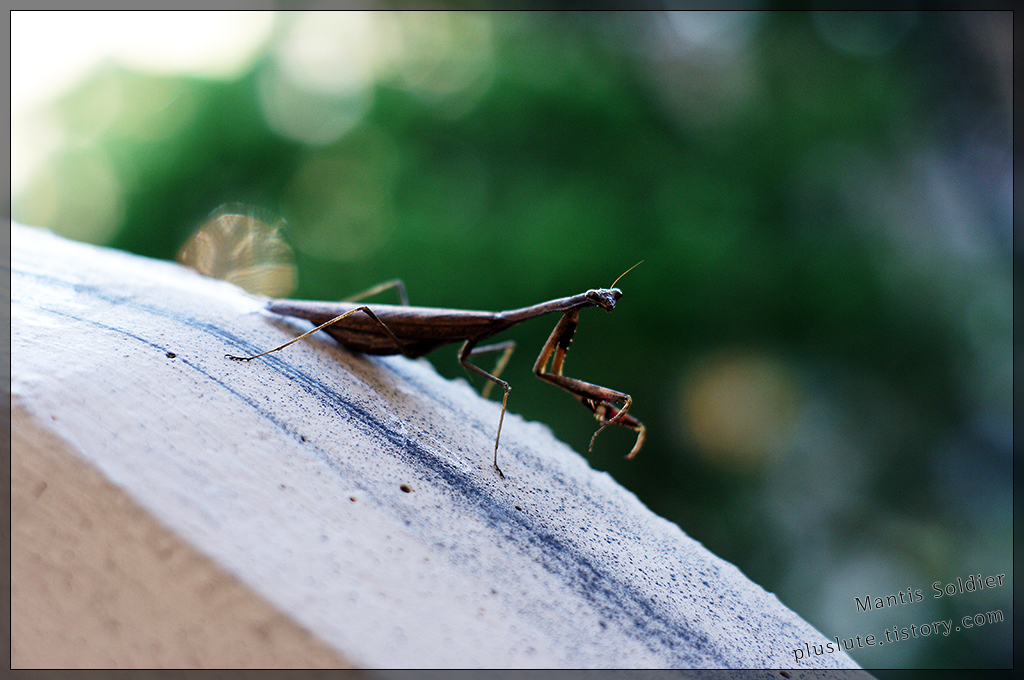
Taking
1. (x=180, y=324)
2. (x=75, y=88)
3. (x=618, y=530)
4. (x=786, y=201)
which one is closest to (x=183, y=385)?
(x=180, y=324)

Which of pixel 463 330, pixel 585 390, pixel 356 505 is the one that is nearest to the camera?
pixel 356 505

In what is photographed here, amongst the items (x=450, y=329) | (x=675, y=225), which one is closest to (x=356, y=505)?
(x=450, y=329)

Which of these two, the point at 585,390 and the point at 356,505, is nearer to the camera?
the point at 356,505

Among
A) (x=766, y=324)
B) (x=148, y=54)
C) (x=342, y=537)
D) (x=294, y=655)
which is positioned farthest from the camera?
(x=766, y=324)

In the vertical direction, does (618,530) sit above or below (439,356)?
below

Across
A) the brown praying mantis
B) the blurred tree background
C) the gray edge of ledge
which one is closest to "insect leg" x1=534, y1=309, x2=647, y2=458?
the brown praying mantis

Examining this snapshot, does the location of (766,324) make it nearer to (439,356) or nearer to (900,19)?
(439,356)

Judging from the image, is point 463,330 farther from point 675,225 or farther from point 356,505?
point 675,225

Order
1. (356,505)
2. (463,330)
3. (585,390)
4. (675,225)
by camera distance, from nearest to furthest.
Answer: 1. (356,505)
2. (585,390)
3. (463,330)
4. (675,225)
